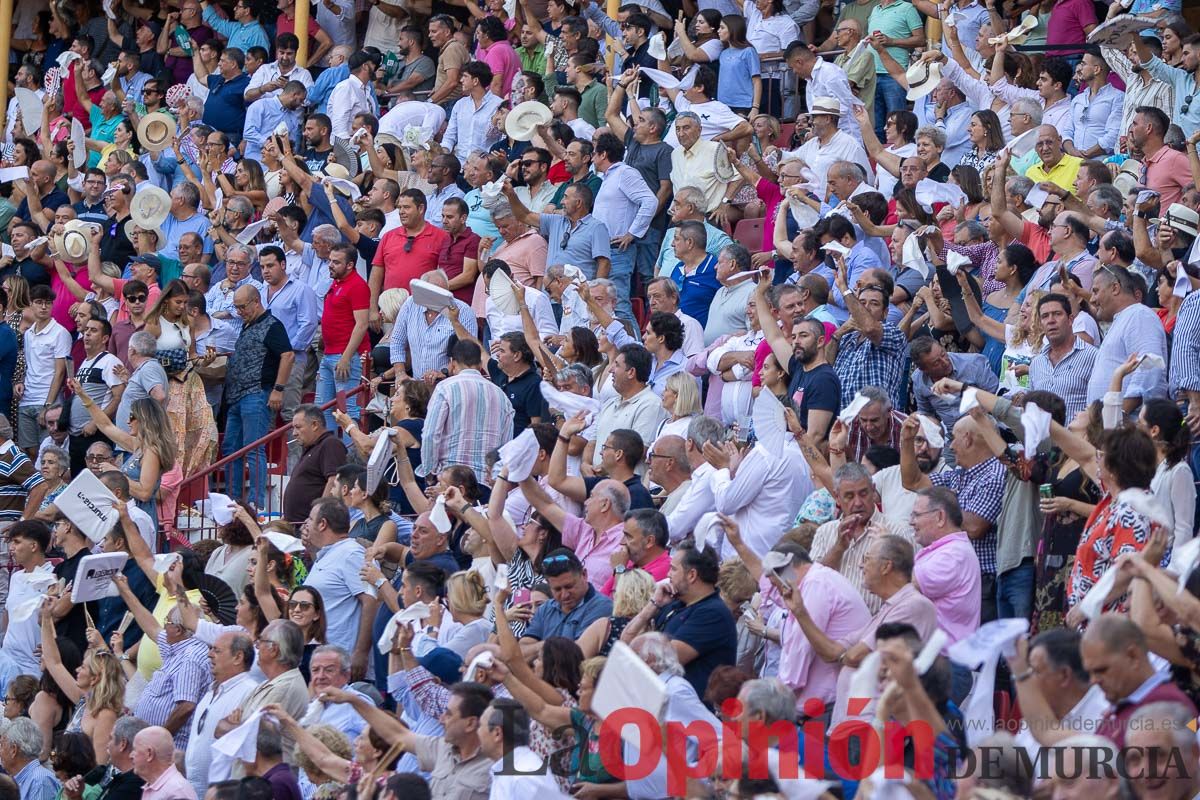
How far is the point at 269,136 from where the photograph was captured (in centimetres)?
1733

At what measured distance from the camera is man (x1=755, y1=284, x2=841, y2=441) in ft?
32.8

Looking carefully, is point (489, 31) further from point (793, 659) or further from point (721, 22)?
point (793, 659)

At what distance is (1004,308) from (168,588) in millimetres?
5040

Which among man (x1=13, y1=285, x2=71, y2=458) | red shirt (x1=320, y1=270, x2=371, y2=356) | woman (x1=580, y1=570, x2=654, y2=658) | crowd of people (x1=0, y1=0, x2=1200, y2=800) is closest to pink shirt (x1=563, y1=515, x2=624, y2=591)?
crowd of people (x1=0, y1=0, x2=1200, y2=800)

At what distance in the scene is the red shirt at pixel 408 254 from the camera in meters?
14.1

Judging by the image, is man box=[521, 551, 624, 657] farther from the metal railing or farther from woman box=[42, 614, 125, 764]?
the metal railing

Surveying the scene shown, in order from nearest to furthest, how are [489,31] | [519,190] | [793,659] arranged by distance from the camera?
[793,659] → [519,190] → [489,31]

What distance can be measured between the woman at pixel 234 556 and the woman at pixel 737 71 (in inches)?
265

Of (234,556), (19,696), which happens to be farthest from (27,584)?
(234,556)

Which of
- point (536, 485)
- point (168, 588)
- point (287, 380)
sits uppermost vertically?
point (536, 485)

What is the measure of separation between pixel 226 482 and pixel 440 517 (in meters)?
3.88

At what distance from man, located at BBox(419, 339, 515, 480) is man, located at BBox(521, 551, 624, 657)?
2.56 metres

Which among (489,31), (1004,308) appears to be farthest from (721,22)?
(1004,308)

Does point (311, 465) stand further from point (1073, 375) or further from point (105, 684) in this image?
→ point (1073, 375)
